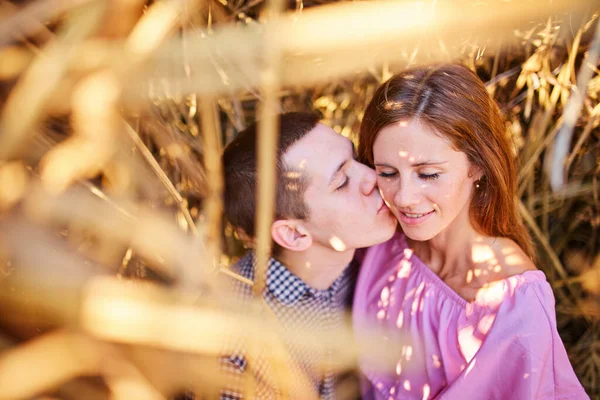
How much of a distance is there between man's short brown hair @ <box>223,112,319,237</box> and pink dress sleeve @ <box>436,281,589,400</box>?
0.58 m

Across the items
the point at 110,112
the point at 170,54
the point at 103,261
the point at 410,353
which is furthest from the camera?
the point at 410,353

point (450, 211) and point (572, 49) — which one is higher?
point (572, 49)

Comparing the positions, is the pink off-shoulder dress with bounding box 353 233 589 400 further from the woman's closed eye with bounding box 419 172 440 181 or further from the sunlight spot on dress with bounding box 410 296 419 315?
the woman's closed eye with bounding box 419 172 440 181

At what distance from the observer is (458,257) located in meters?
1.39

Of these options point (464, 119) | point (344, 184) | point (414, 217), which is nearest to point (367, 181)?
point (344, 184)

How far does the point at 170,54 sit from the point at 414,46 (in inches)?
39.1

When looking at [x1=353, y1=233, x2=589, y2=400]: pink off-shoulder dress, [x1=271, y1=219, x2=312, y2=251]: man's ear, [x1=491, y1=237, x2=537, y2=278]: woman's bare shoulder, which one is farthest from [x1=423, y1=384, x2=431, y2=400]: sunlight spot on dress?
[x1=271, y1=219, x2=312, y2=251]: man's ear

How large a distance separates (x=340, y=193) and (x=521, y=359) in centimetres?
60

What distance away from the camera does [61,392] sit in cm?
88

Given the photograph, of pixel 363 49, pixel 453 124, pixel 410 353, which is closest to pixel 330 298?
pixel 410 353

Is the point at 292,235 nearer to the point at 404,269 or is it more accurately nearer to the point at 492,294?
the point at 404,269

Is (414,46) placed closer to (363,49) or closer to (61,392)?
(363,49)

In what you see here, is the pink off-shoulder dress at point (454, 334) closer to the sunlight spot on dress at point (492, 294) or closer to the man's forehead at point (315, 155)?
the sunlight spot on dress at point (492, 294)

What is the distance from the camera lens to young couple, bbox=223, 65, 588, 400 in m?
1.20
